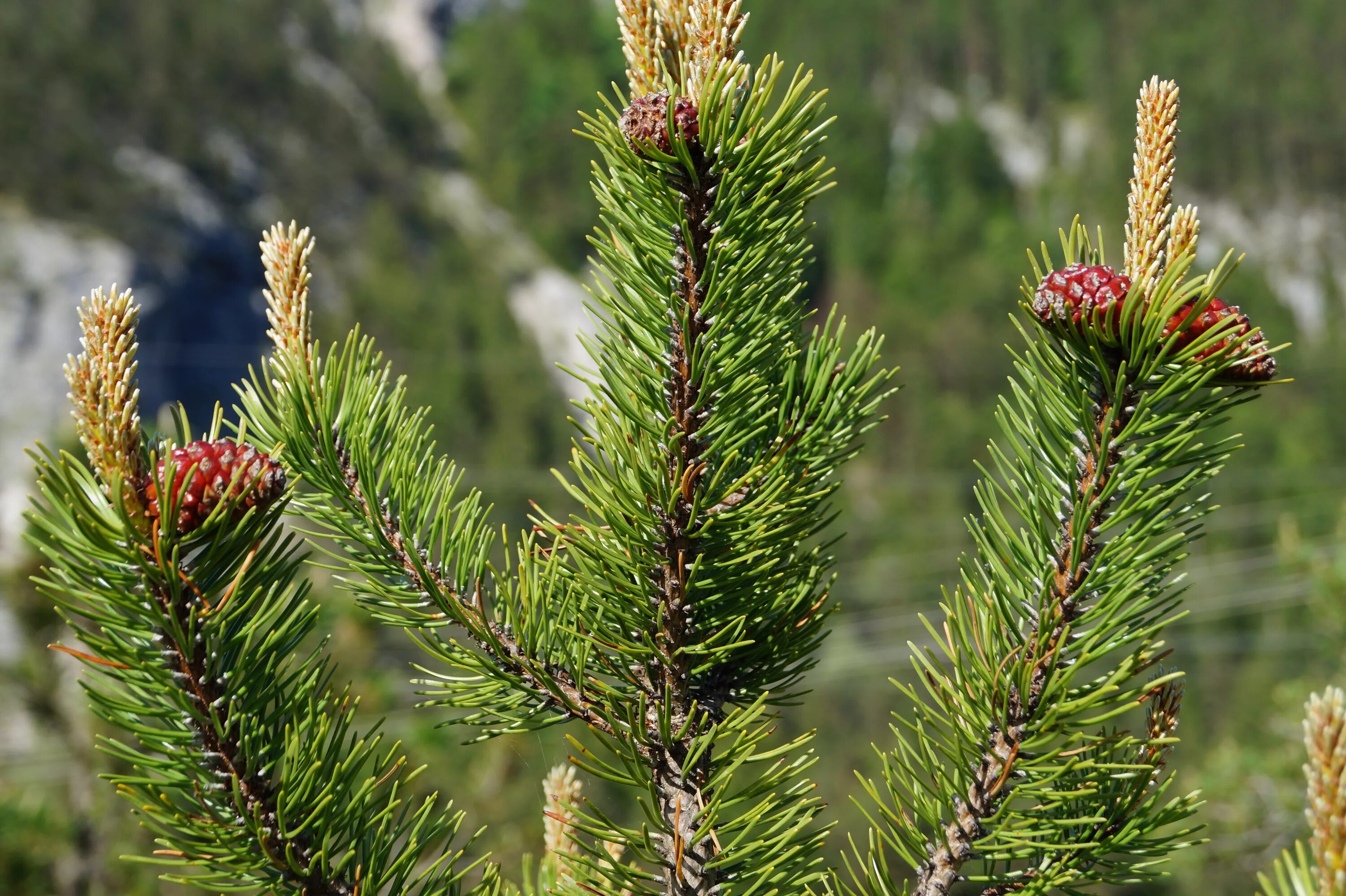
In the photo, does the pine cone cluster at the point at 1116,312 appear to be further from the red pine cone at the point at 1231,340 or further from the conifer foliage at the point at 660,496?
the conifer foliage at the point at 660,496

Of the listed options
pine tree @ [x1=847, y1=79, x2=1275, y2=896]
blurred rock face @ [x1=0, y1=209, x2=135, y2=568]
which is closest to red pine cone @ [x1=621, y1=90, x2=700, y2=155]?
pine tree @ [x1=847, y1=79, x2=1275, y2=896]

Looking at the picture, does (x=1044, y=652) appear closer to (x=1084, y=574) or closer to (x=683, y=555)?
(x=1084, y=574)

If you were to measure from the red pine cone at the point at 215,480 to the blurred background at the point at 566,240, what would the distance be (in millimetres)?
568

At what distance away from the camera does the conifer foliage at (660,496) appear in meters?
1.02

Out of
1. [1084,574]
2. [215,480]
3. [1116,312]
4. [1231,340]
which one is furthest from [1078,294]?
[215,480]

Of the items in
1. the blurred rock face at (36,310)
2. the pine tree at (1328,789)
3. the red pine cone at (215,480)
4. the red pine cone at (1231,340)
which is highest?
the blurred rock face at (36,310)

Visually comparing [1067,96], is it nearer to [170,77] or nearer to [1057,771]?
[170,77]

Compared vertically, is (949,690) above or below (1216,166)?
below

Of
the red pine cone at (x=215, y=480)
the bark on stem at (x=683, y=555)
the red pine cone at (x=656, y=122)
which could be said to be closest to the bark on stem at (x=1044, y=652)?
the bark on stem at (x=683, y=555)

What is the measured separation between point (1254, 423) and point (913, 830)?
7250 cm

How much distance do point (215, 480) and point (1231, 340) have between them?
91 centimetres

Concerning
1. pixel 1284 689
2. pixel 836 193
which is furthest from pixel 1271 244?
pixel 1284 689

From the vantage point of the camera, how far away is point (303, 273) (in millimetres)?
1120

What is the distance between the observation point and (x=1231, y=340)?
917mm
